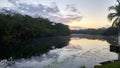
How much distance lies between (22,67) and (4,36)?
44.7 meters

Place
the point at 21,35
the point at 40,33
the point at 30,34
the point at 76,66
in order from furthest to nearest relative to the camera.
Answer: the point at 40,33, the point at 30,34, the point at 21,35, the point at 76,66

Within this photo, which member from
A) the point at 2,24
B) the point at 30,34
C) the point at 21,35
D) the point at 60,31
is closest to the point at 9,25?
the point at 2,24

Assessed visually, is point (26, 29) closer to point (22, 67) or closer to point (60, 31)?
point (22, 67)

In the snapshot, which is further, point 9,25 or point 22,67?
point 9,25

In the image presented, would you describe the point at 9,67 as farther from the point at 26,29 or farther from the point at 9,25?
the point at 26,29

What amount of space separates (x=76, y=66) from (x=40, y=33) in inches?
3498

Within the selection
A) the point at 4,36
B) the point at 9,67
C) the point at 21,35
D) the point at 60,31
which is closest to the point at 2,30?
the point at 4,36

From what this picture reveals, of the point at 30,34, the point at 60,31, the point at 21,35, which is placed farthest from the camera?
the point at 60,31

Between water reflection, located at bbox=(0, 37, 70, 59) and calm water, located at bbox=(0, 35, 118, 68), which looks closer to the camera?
calm water, located at bbox=(0, 35, 118, 68)

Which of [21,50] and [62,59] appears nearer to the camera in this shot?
[62,59]

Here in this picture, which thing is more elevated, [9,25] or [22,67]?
[9,25]

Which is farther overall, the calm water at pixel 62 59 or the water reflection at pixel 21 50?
the water reflection at pixel 21 50

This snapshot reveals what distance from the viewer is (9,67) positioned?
906 inches

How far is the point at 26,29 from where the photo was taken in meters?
85.4
